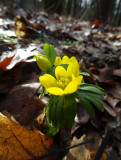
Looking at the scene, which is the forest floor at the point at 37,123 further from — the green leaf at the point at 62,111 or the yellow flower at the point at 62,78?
the yellow flower at the point at 62,78

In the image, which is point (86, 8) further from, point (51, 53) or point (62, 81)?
point (62, 81)

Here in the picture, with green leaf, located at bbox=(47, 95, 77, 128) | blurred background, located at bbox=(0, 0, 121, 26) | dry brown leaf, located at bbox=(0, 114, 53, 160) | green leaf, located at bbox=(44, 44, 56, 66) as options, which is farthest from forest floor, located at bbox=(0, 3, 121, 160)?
blurred background, located at bbox=(0, 0, 121, 26)

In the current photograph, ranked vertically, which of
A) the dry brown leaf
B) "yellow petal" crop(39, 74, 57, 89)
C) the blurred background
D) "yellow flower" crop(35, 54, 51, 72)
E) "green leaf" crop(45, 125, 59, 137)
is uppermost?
the blurred background

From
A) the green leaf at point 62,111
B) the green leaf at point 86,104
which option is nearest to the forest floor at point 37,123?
the green leaf at point 62,111

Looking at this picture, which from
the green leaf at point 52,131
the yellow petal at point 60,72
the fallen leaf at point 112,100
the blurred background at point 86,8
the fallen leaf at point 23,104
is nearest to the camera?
the yellow petal at point 60,72

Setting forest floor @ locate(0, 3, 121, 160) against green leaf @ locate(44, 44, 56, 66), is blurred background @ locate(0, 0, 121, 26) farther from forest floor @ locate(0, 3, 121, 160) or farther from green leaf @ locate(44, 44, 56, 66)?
green leaf @ locate(44, 44, 56, 66)

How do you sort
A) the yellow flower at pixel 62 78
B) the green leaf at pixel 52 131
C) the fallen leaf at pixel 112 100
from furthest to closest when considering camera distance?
the fallen leaf at pixel 112 100 → the green leaf at pixel 52 131 → the yellow flower at pixel 62 78
